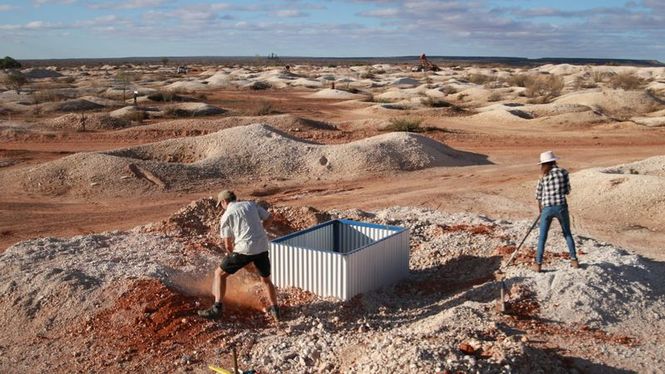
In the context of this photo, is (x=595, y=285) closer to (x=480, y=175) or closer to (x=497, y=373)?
(x=497, y=373)

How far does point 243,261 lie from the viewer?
7.27 metres

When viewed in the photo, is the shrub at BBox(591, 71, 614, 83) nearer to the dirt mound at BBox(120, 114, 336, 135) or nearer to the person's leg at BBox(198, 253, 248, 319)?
the dirt mound at BBox(120, 114, 336, 135)

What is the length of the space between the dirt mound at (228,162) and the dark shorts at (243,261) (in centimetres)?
903

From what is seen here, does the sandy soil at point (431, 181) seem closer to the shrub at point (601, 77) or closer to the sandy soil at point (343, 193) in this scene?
the sandy soil at point (343, 193)

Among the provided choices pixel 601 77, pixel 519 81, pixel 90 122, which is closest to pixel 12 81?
pixel 90 122

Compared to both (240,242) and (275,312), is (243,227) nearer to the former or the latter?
(240,242)

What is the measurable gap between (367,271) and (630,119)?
25061 millimetres

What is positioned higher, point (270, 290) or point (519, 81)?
point (519, 81)

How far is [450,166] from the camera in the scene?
19078mm

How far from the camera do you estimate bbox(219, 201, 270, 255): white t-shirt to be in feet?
23.4

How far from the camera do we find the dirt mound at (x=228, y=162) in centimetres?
1603

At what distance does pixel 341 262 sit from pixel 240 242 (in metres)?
1.43

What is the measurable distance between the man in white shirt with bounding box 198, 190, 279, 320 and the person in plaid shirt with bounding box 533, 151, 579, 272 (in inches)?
141

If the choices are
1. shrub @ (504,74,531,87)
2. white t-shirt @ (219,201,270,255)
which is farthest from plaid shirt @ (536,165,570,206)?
shrub @ (504,74,531,87)
